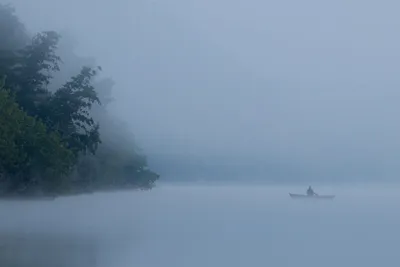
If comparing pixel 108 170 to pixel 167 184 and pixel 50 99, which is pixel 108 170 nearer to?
pixel 50 99

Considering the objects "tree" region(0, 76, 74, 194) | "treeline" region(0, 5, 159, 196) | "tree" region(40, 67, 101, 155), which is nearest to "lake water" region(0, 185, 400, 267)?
"tree" region(0, 76, 74, 194)

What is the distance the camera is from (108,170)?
46.8 metres

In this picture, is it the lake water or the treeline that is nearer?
the lake water

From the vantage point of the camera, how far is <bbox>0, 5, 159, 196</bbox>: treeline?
30.0 metres

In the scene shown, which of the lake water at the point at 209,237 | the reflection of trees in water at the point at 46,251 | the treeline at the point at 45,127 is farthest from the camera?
Result: the treeline at the point at 45,127

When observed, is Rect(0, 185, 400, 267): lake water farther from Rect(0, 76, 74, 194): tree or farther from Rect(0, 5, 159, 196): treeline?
Rect(0, 5, 159, 196): treeline

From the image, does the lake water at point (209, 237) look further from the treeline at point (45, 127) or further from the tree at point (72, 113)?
the tree at point (72, 113)

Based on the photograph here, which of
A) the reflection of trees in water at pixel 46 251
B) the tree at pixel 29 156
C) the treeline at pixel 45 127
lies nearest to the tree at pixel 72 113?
the treeline at pixel 45 127

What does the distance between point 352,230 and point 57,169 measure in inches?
549

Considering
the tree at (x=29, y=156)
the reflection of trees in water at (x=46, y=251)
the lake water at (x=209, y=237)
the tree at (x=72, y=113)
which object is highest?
the tree at (x=72, y=113)

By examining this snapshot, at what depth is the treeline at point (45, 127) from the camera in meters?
30.0

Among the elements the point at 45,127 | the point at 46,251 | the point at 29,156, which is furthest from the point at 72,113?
the point at 46,251

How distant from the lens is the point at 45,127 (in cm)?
3228

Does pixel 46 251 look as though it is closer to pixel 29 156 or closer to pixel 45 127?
pixel 29 156
